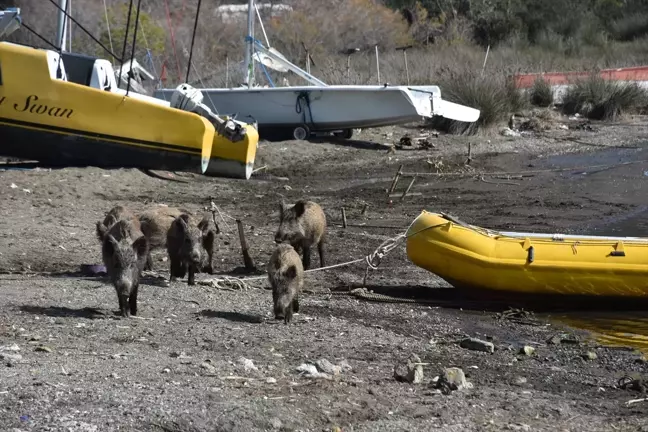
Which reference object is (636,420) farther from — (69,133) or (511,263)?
(69,133)

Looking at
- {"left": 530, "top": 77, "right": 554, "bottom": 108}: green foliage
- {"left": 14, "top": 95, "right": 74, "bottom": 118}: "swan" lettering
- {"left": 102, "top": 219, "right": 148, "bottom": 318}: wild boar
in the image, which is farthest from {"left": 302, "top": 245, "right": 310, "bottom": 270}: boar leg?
{"left": 530, "top": 77, "right": 554, "bottom": 108}: green foliage

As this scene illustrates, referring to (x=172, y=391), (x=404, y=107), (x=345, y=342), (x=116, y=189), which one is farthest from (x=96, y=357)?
(x=404, y=107)

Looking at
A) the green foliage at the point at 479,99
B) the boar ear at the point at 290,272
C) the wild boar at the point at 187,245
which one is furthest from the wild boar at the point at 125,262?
the green foliage at the point at 479,99

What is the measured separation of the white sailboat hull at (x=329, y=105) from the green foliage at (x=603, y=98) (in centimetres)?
664

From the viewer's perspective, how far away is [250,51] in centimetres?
2602

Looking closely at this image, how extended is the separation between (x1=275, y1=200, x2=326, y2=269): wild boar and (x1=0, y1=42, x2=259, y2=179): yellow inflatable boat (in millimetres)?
6177

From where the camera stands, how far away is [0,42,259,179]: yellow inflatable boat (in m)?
19.1

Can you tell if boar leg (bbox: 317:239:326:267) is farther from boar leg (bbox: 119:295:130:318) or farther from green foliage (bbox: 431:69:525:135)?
green foliage (bbox: 431:69:525:135)

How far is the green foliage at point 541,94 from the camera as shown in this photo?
104 ft

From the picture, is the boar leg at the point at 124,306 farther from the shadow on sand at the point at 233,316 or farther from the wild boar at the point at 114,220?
the wild boar at the point at 114,220

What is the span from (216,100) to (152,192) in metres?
7.55

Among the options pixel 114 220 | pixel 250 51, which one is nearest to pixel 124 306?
pixel 114 220

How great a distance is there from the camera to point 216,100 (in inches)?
1031

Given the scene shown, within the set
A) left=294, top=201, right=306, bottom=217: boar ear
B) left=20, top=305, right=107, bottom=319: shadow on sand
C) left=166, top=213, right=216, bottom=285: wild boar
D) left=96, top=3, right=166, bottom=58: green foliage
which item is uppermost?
left=96, top=3, right=166, bottom=58: green foliage
